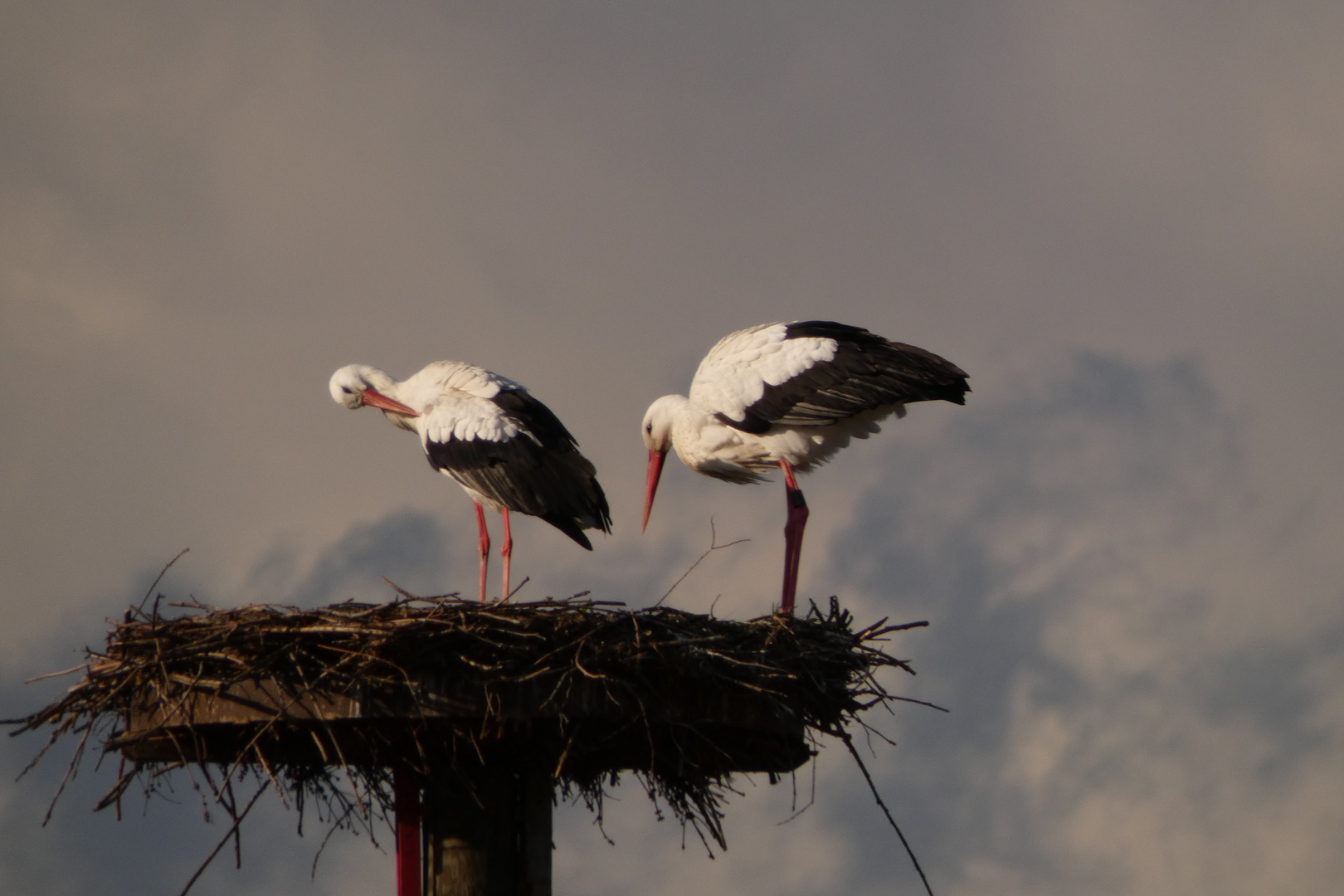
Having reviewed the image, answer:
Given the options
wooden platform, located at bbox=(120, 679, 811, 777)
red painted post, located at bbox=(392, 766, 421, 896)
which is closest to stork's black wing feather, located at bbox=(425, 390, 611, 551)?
wooden platform, located at bbox=(120, 679, 811, 777)

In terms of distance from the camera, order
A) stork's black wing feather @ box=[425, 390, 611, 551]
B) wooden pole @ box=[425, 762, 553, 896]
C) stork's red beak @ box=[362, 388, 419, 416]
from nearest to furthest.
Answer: wooden pole @ box=[425, 762, 553, 896], stork's black wing feather @ box=[425, 390, 611, 551], stork's red beak @ box=[362, 388, 419, 416]

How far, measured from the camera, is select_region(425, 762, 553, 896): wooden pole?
6492 millimetres

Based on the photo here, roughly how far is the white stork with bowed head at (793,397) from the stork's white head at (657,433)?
43 mm

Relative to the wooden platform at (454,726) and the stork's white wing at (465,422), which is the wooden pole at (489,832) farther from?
the stork's white wing at (465,422)

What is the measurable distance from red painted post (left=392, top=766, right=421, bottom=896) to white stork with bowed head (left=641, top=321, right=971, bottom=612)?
2907 mm

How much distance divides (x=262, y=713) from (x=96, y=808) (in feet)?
2.63

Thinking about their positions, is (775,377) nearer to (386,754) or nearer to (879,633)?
(879,633)

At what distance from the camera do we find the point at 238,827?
598 centimetres

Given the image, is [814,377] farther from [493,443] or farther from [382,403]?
[382,403]

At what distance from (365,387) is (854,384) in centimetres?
288

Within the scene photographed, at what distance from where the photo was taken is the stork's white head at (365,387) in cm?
973

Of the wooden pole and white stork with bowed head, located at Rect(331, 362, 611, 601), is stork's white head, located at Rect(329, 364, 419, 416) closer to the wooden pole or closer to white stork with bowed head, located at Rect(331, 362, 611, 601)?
white stork with bowed head, located at Rect(331, 362, 611, 601)

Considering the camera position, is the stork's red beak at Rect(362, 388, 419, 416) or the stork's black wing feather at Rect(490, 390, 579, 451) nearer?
the stork's black wing feather at Rect(490, 390, 579, 451)

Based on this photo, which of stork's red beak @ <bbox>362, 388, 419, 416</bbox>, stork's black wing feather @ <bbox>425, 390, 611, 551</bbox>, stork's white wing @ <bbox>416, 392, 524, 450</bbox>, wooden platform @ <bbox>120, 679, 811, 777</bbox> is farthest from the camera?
stork's red beak @ <bbox>362, 388, 419, 416</bbox>
